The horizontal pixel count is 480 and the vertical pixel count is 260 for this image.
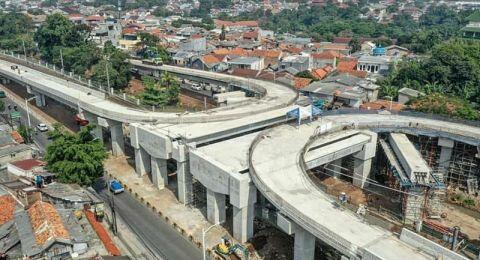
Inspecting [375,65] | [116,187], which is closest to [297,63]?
[375,65]

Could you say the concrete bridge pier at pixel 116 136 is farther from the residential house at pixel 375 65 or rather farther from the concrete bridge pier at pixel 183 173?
the residential house at pixel 375 65

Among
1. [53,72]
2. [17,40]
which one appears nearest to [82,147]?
[53,72]

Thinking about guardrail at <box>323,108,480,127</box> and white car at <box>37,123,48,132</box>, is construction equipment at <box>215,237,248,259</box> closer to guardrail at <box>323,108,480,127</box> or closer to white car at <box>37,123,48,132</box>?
guardrail at <box>323,108,480,127</box>

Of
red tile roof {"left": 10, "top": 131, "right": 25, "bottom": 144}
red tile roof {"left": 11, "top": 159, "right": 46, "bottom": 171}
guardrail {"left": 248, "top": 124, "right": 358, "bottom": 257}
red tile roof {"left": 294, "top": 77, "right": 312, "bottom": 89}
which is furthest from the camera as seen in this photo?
red tile roof {"left": 294, "top": 77, "right": 312, "bottom": 89}

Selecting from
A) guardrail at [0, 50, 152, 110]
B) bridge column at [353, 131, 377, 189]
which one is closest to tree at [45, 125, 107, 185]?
guardrail at [0, 50, 152, 110]

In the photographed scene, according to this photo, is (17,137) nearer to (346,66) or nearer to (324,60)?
(346,66)

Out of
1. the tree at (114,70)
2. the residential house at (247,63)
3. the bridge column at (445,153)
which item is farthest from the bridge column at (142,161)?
the residential house at (247,63)
